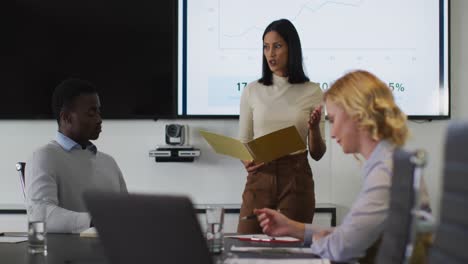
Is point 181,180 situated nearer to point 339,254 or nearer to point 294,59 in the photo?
point 294,59

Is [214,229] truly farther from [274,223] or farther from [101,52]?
[101,52]

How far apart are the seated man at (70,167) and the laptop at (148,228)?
1.18 meters

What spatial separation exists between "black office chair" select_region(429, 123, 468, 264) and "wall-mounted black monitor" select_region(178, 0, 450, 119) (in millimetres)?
2952

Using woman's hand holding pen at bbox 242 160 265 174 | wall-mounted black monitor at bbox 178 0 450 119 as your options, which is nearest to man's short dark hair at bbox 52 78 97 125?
woman's hand holding pen at bbox 242 160 265 174

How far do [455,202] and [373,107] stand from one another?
0.53m

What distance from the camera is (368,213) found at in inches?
71.1

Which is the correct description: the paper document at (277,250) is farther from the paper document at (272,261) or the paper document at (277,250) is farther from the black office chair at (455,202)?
the black office chair at (455,202)

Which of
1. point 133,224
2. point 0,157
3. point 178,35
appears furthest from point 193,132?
point 133,224

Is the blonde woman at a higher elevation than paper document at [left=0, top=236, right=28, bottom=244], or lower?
higher

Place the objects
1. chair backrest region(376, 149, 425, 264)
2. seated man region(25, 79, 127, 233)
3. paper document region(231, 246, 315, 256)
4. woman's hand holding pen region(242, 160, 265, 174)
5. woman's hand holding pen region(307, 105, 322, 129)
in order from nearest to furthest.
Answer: chair backrest region(376, 149, 425, 264) < paper document region(231, 246, 315, 256) < seated man region(25, 79, 127, 233) < woman's hand holding pen region(307, 105, 322, 129) < woman's hand holding pen region(242, 160, 265, 174)

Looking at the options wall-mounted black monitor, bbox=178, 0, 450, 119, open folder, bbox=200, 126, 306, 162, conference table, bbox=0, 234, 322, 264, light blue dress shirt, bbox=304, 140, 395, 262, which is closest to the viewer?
light blue dress shirt, bbox=304, 140, 395, 262

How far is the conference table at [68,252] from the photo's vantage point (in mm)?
1942

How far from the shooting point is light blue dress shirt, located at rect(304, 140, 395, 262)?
5.87ft

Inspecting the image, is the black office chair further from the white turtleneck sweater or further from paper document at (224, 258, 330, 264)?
the white turtleneck sweater
